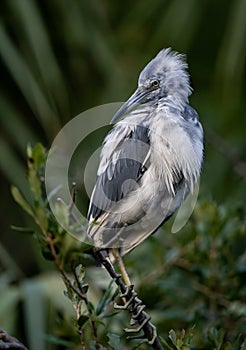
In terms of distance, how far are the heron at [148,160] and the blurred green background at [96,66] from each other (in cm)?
104

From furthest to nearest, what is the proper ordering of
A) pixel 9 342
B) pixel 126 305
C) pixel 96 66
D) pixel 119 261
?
pixel 96 66, pixel 119 261, pixel 126 305, pixel 9 342

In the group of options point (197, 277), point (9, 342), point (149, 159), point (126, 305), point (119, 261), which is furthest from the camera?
point (197, 277)

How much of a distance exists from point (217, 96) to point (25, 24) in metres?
0.83

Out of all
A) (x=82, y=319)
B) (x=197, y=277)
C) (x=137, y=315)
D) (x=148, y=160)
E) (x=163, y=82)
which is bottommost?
(x=197, y=277)

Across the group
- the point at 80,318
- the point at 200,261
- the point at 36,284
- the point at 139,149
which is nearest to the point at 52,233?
the point at 80,318

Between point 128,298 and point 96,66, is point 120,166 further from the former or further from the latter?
point 96,66

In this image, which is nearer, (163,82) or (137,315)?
(137,315)

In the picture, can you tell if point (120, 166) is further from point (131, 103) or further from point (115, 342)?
point (115, 342)

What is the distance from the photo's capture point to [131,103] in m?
1.34

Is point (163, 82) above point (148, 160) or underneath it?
above

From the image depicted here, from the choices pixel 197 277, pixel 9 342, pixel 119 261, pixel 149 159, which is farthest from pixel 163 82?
pixel 9 342

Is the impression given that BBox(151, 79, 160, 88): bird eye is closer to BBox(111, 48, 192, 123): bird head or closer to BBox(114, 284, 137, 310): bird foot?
BBox(111, 48, 192, 123): bird head

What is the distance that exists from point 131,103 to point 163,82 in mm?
83

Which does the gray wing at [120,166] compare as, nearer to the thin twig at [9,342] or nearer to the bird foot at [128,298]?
the bird foot at [128,298]
